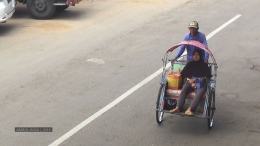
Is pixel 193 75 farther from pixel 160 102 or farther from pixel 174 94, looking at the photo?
pixel 160 102

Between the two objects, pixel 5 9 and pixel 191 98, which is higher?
pixel 5 9

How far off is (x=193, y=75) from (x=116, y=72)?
339 centimetres

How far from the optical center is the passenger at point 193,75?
1006cm

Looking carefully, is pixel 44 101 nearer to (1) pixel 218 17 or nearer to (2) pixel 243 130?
(2) pixel 243 130

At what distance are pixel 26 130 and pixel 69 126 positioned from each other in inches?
30.4

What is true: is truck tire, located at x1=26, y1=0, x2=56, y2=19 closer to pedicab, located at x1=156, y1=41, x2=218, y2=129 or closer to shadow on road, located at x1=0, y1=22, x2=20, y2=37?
shadow on road, located at x1=0, y1=22, x2=20, y2=37

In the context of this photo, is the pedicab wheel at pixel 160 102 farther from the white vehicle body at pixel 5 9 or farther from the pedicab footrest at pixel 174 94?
the white vehicle body at pixel 5 9

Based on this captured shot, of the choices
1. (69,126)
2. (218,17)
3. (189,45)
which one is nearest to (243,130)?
(189,45)

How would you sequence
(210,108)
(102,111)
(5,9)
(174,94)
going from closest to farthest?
(210,108), (174,94), (102,111), (5,9)

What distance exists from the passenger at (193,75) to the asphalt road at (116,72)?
0.59m

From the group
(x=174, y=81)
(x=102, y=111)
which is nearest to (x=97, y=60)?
(x=102, y=111)

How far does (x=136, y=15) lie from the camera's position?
63.8ft

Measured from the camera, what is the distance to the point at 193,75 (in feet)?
34.4

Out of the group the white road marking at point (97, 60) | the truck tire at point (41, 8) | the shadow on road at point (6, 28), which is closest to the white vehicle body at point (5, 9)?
the shadow on road at point (6, 28)
